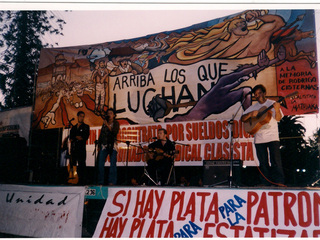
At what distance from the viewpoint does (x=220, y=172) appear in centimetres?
555

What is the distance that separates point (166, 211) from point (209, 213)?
2.30ft

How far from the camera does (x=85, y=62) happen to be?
816 cm

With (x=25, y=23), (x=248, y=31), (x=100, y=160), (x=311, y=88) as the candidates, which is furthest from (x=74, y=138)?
(x=25, y=23)

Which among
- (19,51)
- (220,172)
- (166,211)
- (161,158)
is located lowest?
(166,211)

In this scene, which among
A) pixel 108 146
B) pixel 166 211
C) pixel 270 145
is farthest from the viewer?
pixel 108 146

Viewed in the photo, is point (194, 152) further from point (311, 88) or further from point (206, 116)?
point (311, 88)

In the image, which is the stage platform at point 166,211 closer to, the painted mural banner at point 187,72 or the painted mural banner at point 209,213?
the painted mural banner at point 209,213

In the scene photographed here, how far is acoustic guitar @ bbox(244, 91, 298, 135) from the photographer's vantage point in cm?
540

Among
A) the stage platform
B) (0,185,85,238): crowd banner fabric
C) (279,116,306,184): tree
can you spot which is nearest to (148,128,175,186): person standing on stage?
the stage platform

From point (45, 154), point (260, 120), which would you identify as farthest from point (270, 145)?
point (45, 154)

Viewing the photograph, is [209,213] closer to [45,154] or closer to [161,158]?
[161,158]

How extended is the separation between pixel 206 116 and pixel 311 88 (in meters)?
2.13

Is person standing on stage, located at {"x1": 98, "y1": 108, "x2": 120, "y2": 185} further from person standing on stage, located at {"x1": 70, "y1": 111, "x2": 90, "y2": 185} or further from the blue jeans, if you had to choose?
person standing on stage, located at {"x1": 70, "y1": 111, "x2": 90, "y2": 185}
